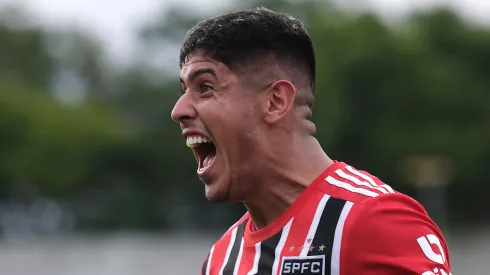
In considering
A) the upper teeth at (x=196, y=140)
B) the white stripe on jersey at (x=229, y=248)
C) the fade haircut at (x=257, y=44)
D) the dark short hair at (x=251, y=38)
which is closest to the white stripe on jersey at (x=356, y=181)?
the fade haircut at (x=257, y=44)

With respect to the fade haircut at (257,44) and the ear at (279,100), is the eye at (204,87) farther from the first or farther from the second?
the ear at (279,100)

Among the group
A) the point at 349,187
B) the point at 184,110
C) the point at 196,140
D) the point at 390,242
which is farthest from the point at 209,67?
the point at 390,242

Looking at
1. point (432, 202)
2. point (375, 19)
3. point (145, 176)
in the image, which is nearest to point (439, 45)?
point (375, 19)

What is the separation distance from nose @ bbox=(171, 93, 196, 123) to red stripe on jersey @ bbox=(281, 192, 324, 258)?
2.10ft

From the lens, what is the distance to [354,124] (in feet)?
150

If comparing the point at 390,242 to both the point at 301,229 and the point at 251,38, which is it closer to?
the point at 301,229

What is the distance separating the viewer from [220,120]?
3582mm

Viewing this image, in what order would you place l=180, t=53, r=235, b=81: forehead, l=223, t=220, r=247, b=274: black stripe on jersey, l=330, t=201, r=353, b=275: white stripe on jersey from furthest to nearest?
1. l=223, t=220, r=247, b=274: black stripe on jersey
2. l=180, t=53, r=235, b=81: forehead
3. l=330, t=201, r=353, b=275: white stripe on jersey

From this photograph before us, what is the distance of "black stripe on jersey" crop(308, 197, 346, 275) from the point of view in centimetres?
333

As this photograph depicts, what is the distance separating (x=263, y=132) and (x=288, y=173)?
21cm

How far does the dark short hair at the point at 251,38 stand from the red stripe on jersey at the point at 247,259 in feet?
2.72

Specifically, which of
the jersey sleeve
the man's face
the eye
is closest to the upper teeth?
the man's face

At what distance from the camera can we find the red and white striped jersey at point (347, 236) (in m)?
3.19

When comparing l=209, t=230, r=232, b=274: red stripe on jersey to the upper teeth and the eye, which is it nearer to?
the upper teeth
